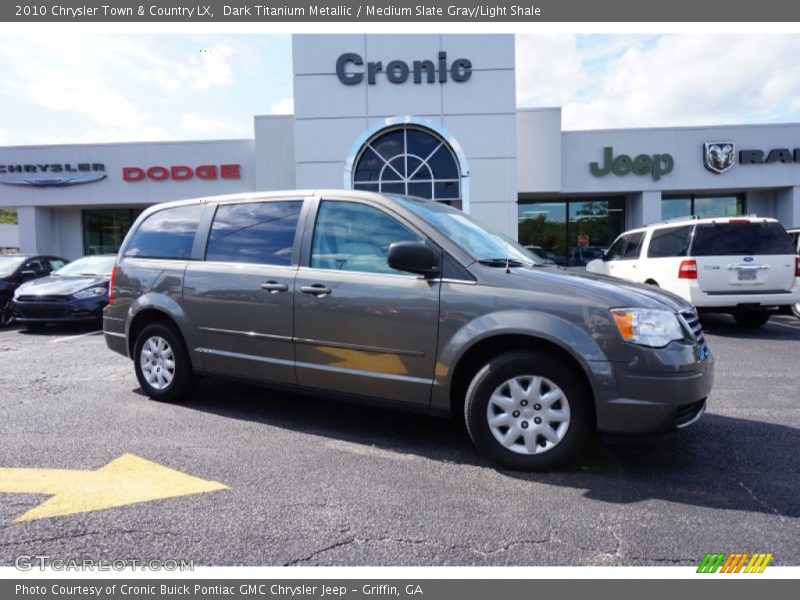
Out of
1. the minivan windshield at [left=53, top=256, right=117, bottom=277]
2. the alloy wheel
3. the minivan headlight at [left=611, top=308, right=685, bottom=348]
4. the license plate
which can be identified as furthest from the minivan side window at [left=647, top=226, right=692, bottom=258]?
the minivan windshield at [left=53, top=256, right=117, bottom=277]

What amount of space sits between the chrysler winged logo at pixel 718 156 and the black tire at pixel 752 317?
1039 cm

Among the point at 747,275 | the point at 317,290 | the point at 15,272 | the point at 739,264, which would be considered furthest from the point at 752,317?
the point at 15,272

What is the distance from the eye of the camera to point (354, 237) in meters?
4.12

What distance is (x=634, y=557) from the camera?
2.52 m

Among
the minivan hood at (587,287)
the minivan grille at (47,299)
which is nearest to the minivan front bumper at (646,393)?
the minivan hood at (587,287)

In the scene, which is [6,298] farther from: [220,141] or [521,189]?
[521,189]

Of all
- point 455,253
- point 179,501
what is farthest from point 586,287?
point 179,501

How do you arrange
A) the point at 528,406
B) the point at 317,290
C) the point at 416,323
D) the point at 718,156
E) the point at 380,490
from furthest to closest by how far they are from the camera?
the point at 718,156
the point at 317,290
the point at 416,323
the point at 528,406
the point at 380,490

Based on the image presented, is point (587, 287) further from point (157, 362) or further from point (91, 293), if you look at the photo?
point (91, 293)

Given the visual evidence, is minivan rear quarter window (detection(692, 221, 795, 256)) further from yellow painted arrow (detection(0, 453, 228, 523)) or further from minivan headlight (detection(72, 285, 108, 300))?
minivan headlight (detection(72, 285, 108, 300))

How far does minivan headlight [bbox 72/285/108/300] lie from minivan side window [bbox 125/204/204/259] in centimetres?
556

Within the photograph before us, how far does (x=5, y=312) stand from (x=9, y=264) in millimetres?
1392

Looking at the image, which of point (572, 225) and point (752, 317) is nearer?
point (752, 317)

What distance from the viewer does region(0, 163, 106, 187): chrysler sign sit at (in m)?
19.7
